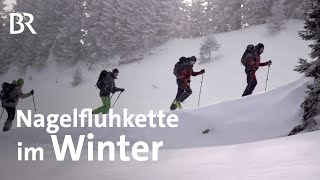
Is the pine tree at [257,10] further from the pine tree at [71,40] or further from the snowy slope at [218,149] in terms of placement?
the snowy slope at [218,149]

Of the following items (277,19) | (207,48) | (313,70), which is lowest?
(313,70)

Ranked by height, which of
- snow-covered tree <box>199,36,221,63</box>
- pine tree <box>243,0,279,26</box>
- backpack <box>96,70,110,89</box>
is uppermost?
pine tree <box>243,0,279,26</box>

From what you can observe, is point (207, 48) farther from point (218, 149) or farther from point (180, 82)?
point (218, 149)

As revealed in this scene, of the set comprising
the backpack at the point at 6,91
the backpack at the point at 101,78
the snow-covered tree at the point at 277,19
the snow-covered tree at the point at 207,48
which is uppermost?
the snow-covered tree at the point at 277,19

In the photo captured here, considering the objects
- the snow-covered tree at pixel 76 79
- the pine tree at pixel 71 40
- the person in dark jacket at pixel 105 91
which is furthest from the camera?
the pine tree at pixel 71 40

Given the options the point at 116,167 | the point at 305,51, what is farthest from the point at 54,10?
the point at 116,167

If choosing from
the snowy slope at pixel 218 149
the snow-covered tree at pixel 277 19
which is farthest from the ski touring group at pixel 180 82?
the snow-covered tree at pixel 277 19

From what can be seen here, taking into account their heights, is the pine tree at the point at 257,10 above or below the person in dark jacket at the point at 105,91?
above

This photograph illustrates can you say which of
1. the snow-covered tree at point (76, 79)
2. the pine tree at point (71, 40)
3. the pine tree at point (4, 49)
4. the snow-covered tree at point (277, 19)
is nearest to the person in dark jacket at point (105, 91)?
the snow-covered tree at point (76, 79)

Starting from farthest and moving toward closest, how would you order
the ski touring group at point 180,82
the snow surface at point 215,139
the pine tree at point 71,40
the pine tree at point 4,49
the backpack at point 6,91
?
the pine tree at point 4,49
the pine tree at point 71,40
the backpack at point 6,91
the ski touring group at point 180,82
the snow surface at point 215,139

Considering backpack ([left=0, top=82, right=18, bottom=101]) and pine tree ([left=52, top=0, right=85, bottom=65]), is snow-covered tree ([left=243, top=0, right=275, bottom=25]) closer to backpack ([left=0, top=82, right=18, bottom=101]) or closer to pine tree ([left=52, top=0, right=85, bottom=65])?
pine tree ([left=52, top=0, right=85, bottom=65])

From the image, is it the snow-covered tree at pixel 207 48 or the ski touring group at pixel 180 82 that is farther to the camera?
the snow-covered tree at pixel 207 48

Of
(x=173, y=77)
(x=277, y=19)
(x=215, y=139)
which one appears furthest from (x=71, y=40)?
(x=215, y=139)

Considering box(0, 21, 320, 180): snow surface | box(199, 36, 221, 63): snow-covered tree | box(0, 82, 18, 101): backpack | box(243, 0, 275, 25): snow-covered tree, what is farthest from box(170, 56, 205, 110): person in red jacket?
box(243, 0, 275, 25): snow-covered tree
